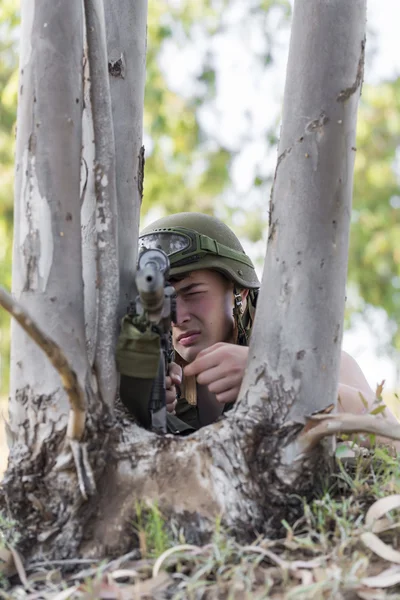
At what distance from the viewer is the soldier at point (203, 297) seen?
3.78 m

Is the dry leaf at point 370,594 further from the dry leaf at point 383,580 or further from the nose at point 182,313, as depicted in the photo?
the nose at point 182,313

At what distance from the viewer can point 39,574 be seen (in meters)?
2.02

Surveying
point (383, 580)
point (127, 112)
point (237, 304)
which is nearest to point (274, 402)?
point (383, 580)

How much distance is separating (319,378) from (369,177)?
10.2m

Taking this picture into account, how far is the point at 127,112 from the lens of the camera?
8.69 feet

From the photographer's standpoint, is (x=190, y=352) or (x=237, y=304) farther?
(x=237, y=304)

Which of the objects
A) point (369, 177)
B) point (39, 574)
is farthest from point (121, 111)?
point (369, 177)

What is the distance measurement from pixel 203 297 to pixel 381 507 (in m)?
1.99

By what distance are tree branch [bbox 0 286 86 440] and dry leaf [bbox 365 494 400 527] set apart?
0.84m

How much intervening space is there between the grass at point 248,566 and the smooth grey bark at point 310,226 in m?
0.34

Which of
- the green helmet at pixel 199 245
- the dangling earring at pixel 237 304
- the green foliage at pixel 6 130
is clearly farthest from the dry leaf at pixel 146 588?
the green foliage at pixel 6 130

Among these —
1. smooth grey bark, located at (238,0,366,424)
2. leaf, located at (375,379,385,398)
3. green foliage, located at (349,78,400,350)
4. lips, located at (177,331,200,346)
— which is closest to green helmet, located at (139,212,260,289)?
lips, located at (177,331,200,346)

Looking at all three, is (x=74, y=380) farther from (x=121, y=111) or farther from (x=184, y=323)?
(x=184, y=323)

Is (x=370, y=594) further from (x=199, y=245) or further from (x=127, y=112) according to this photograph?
(x=199, y=245)
